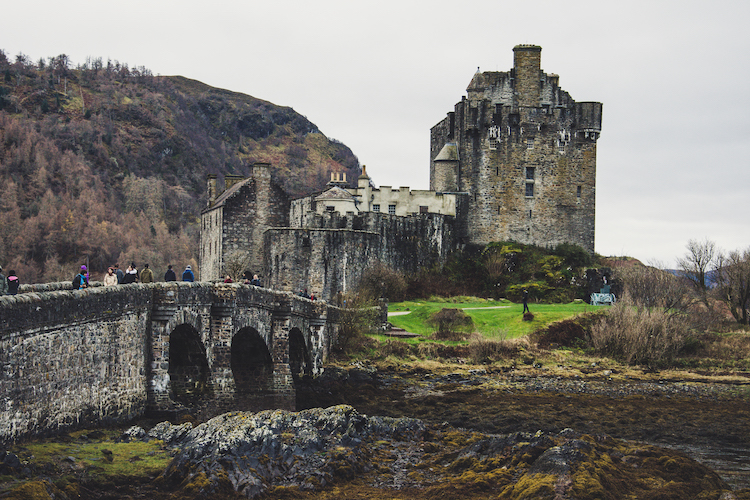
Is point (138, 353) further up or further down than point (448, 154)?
further down

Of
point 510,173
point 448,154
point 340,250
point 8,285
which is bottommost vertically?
point 8,285

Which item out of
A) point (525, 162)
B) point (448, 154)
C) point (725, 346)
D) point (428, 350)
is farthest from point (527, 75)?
point (428, 350)

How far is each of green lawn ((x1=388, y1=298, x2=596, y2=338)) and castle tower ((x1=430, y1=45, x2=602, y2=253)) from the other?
33.5 feet

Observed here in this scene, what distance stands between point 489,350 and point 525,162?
23873 millimetres

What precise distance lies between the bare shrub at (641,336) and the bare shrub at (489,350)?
4615mm

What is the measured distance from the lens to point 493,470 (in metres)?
19.3

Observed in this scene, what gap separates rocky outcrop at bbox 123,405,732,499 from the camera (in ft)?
57.5

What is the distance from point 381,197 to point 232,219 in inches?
578

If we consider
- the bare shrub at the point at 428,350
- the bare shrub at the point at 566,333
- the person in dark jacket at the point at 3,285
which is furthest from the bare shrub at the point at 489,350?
the person in dark jacket at the point at 3,285

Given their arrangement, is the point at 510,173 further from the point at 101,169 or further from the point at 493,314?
the point at 101,169

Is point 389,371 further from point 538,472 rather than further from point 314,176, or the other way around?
point 314,176

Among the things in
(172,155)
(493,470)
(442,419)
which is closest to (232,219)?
(442,419)

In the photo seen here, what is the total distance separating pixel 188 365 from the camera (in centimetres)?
2470

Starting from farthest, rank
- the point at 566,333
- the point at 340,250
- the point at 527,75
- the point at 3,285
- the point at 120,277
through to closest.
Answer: the point at 527,75, the point at 340,250, the point at 566,333, the point at 120,277, the point at 3,285
